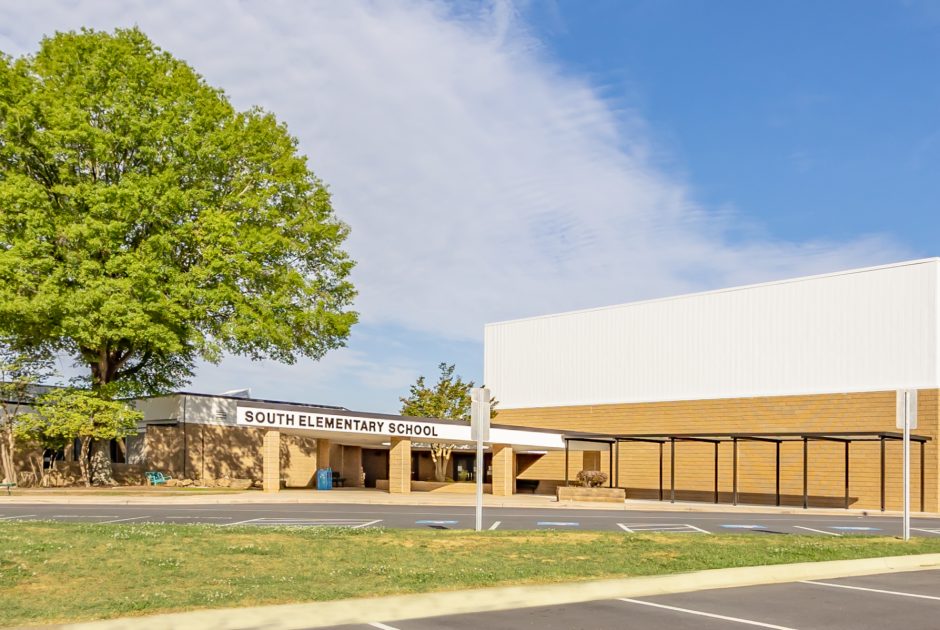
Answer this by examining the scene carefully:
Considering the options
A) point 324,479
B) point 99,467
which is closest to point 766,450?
point 324,479

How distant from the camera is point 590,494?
132 ft

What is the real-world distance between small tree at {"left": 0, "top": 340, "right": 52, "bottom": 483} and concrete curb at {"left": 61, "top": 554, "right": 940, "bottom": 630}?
37.1 m

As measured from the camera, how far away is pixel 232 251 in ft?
136

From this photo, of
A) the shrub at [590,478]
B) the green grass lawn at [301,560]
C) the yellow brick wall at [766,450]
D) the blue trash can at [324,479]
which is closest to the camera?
the green grass lawn at [301,560]

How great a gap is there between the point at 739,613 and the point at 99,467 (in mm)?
37342

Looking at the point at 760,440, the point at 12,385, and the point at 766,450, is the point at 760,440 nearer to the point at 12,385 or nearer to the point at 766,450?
the point at 766,450

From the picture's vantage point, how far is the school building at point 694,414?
144 feet

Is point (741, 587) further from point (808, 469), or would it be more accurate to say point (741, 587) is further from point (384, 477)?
point (384, 477)

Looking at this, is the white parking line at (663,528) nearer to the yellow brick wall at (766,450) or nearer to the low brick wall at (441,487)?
the yellow brick wall at (766,450)

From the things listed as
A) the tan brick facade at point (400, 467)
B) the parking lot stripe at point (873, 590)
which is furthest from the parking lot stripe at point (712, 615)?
the tan brick facade at point (400, 467)

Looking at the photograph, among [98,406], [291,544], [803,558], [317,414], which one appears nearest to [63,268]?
[98,406]

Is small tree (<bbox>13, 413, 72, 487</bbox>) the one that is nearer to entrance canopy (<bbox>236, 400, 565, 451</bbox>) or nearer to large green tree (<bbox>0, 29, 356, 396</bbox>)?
large green tree (<bbox>0, 29, 356, 396</bbox>)

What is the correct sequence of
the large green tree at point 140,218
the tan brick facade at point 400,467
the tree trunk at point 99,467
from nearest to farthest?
1. the large green tree at point 140,218
2. the tan brick facade at point 400,467
3. the tree trunk at point 99,467

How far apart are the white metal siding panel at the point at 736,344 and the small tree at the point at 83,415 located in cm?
2695
